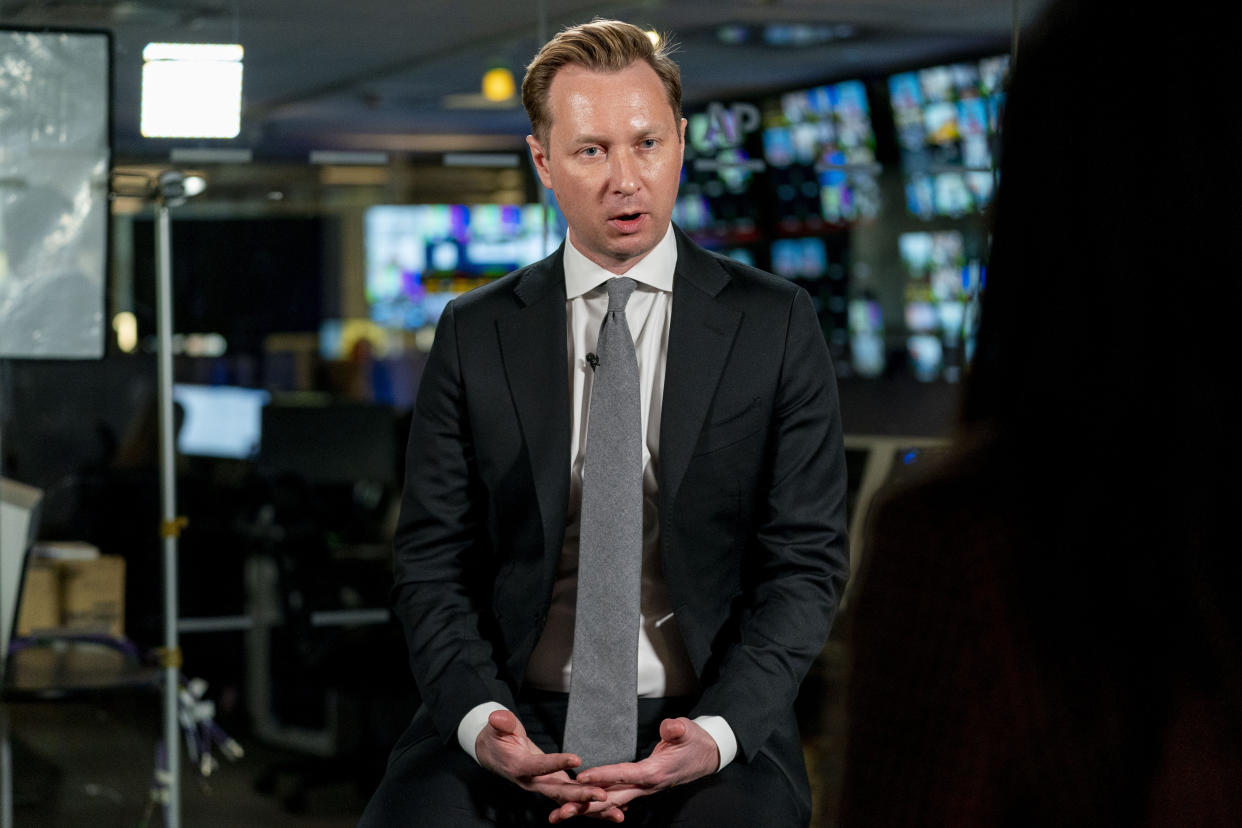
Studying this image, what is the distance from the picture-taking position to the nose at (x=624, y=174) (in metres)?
1.82

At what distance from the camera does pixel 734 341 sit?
1823 mm

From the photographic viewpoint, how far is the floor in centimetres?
368

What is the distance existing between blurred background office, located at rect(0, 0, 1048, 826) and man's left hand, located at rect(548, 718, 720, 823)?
2.20m

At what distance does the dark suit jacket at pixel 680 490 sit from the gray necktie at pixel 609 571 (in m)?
0.05

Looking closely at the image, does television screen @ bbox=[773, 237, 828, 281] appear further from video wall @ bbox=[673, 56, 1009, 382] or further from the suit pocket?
the suit pocket

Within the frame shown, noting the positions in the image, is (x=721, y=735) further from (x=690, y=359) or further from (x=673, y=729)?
(x=690, y=359)

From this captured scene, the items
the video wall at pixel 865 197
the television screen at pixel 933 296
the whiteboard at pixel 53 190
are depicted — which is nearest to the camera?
the whiteboard at pixel 53 190

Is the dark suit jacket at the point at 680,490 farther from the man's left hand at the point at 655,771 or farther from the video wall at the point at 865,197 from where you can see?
the video wall at the point at 865,197

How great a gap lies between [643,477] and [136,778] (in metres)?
2.67

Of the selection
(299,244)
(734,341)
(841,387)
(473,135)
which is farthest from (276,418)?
(734,341)

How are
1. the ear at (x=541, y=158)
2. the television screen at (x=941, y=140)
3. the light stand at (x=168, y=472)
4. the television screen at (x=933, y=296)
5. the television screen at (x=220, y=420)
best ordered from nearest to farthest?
the ear at (x=541, y=158) → the light stand at (x=168, y=472) → the television screen at (x=220, y=420) → the television screen at (x=941, y=140) → the television screen at (x=933, y=296)

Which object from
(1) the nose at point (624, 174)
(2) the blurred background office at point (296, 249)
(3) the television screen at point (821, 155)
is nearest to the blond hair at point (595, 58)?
(1) the nose at point (624, 174)

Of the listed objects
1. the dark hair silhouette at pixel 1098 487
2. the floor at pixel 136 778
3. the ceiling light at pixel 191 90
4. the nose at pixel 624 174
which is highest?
the ceiling light at pixel 191 90

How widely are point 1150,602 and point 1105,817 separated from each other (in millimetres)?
99
